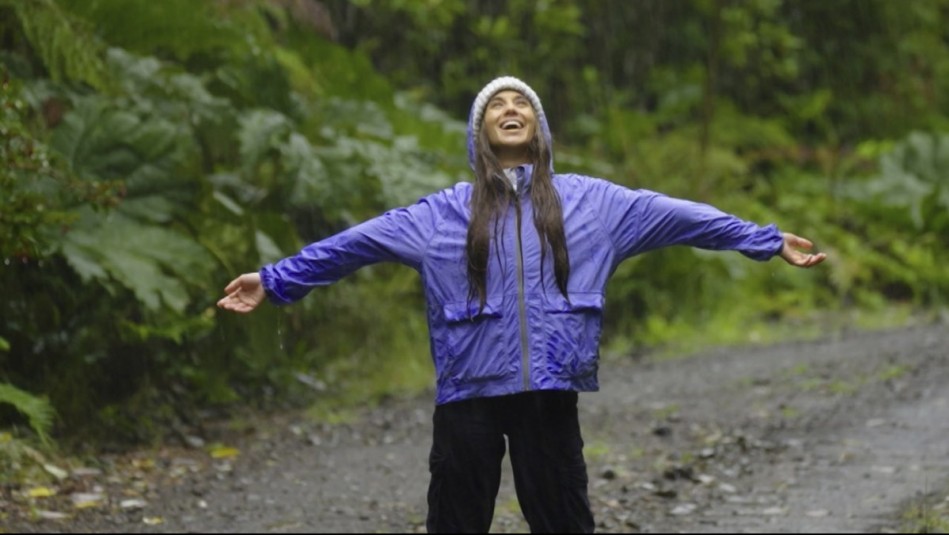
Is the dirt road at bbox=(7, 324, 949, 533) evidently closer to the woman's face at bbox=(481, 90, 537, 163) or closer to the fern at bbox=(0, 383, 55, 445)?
the fern at bbox=(0, 383, 55, 445)

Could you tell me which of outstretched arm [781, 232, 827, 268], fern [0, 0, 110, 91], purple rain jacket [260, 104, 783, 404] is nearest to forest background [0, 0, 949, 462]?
fern [0, 0, 110, 91]

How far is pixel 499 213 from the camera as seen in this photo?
12.7ft

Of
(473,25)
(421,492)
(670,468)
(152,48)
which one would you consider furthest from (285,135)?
(473,25)

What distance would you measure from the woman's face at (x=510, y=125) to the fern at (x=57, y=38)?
3301mm

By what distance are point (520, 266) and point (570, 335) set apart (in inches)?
9.5

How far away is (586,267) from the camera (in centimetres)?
387

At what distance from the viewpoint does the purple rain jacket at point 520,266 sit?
3758 mm

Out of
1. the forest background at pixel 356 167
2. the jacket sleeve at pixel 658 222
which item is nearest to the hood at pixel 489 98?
the jacket sleeve at pixel 658 222

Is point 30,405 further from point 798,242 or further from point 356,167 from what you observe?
point 798,242

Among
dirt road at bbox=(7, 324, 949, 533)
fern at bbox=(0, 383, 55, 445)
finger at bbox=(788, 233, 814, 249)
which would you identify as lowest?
dirt road at bbox=(7, 324, 949, 533)

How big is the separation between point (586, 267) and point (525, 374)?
375mm

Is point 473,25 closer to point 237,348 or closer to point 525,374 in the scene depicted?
point 237,348

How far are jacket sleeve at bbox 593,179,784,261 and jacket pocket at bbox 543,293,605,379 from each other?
0.81 ft

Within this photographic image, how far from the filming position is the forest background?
6.95 meters
